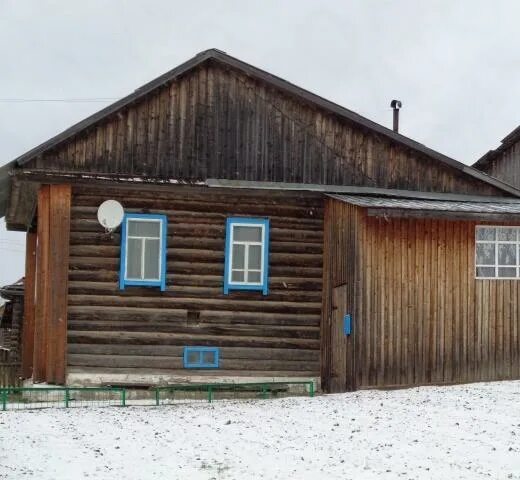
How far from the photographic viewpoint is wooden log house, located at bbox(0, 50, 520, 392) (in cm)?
1970

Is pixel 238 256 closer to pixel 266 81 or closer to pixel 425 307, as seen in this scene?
pixel 266 81

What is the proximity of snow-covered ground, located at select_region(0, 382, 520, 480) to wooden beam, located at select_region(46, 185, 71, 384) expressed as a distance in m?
2.61

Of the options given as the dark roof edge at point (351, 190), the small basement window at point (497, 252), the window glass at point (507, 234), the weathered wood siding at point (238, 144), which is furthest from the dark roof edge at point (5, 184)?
the window glass at point (507, 234)

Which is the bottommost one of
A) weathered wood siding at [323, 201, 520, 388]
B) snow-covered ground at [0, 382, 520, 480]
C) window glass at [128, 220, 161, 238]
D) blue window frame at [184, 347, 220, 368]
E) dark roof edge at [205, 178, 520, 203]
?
snow-covered ground at [0, 382, 520, 480]

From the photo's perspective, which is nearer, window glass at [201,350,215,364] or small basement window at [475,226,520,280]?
small basement window at [475,226,520,280]

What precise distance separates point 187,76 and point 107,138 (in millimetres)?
2199

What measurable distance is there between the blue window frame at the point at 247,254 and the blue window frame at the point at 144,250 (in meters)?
1.39

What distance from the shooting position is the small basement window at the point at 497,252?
2030 centimetres

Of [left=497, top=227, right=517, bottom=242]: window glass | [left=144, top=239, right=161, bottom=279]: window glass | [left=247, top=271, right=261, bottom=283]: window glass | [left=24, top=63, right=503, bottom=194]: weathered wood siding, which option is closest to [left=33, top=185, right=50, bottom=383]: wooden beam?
[left=24, top=63, right=503, bottom=194]: weathered wood siding

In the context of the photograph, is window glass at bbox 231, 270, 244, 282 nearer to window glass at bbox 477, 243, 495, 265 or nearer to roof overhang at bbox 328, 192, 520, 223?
roof overhang at bbox 328, 192, 520, 223

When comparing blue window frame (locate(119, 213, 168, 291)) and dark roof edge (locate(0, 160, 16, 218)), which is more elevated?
dark roof edge (locate(0, 160, 16, 218))

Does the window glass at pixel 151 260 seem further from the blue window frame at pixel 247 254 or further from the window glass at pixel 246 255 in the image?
the window glass at pixel 246 255

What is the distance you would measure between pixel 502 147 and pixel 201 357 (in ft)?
55.6

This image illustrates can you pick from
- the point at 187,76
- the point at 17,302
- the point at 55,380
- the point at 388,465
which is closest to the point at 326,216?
the point at 187,76
